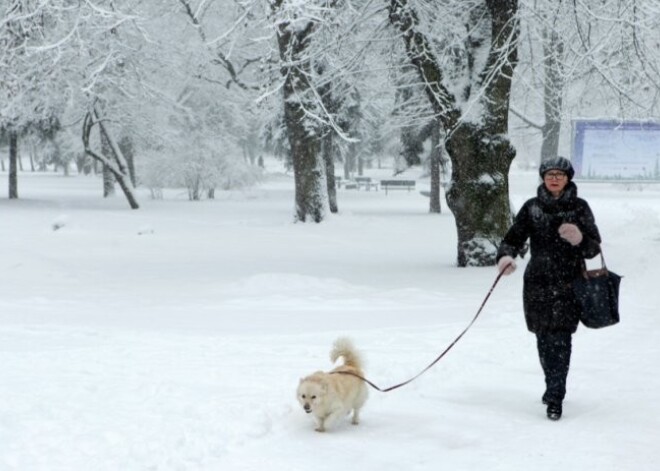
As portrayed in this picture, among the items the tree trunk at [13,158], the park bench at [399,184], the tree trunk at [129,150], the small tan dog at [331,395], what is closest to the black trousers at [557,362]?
the small tan dog at [331,395]

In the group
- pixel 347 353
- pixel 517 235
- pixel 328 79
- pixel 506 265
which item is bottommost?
pixel 347 353

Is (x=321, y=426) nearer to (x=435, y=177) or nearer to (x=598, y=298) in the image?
(x=598, y=298)

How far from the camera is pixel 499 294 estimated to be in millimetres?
11336

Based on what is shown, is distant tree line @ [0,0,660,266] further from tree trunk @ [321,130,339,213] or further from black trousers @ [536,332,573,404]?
black trousers @ [536,332,573,404]

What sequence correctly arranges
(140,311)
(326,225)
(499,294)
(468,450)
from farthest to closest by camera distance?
(326,225), (499,294), (140,311), (468,450)

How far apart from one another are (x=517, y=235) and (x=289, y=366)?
8.27 ft

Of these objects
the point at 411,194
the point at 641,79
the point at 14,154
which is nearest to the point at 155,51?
the point at 14,154

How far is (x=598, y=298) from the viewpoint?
546 cm

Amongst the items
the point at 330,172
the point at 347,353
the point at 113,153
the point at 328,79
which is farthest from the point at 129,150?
the point at 347,353

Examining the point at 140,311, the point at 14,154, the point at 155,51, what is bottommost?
the point at 140,311

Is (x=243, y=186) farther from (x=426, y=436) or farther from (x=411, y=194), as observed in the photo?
(x=426, y=436)

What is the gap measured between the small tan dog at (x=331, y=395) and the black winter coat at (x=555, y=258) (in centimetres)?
140

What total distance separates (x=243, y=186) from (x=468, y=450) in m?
39.2

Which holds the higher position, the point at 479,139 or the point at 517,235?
the point at 479,139
